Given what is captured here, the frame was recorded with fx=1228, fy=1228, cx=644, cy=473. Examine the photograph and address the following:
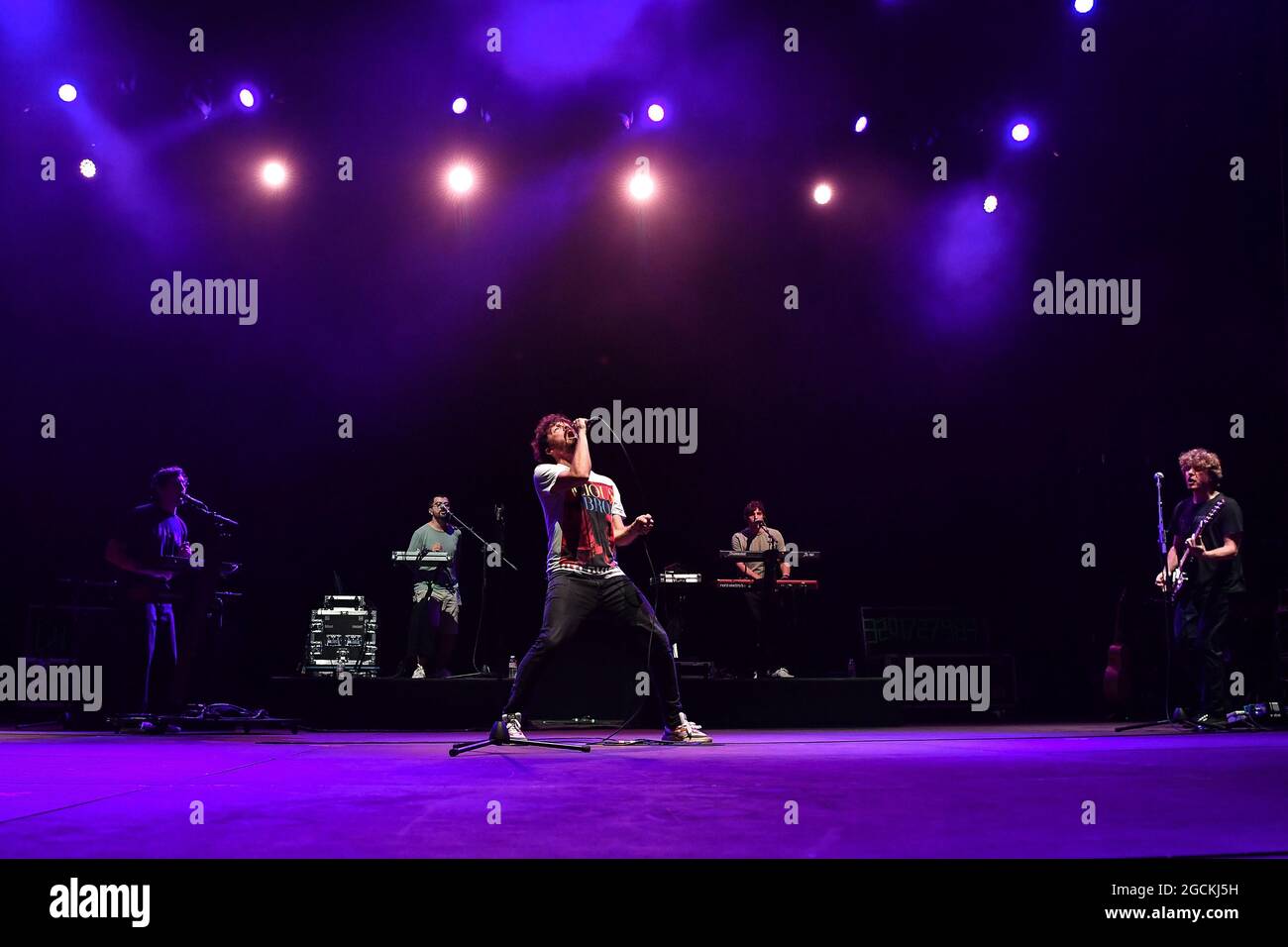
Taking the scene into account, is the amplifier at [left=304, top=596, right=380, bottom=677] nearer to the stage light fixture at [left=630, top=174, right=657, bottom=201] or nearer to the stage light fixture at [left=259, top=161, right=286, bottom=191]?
Answer: the stage light fixture at [left=259, top=161, right=286, bottom=191]

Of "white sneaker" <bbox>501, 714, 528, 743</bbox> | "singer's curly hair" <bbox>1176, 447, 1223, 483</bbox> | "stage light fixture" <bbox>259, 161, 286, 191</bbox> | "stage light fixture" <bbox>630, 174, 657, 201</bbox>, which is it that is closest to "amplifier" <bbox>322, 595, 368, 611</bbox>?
"stage light fixture" <bbox>259, 161, 286, 191</bbox>

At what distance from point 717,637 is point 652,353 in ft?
Answer: 10.5

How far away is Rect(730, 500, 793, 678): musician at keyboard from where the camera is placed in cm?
1164

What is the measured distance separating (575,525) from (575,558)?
0.61 feet

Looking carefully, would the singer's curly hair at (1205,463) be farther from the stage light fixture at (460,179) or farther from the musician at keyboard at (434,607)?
the stage light fixture at (460,179)

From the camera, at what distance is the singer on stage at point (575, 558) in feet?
22.4

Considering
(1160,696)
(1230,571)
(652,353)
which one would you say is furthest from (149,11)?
(1160,696)

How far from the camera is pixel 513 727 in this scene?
23.1 feet

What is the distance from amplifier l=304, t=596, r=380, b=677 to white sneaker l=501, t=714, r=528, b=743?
6.13 meters

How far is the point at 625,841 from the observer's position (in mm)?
3250

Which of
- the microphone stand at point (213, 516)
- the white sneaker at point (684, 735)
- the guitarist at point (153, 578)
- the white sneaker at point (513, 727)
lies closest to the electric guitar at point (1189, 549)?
the white sneaker at point (684, 735)

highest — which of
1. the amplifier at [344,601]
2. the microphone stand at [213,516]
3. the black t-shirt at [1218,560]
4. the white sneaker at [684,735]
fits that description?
the microphone stand at [213,516]

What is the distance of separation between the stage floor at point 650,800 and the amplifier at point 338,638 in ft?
17.5
